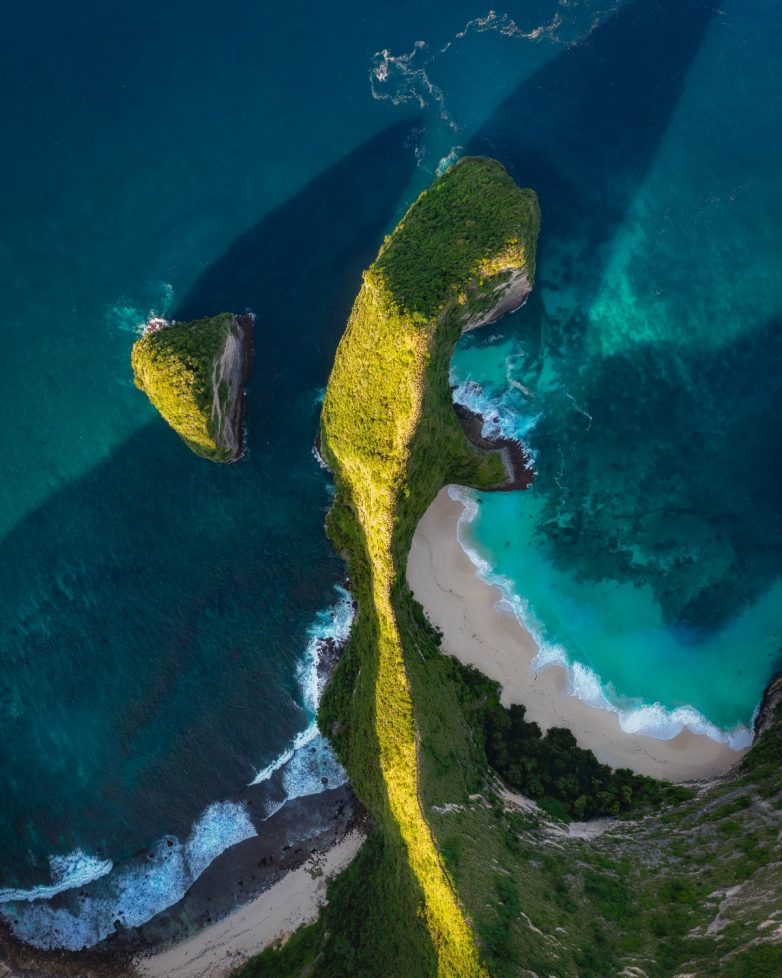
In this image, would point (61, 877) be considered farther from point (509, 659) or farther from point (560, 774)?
point (560, 774)

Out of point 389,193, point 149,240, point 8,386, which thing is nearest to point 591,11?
point 389,193

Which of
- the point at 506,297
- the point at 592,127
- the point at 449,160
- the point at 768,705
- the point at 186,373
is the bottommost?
the point at 768,705

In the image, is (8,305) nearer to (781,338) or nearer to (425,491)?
(425,491)

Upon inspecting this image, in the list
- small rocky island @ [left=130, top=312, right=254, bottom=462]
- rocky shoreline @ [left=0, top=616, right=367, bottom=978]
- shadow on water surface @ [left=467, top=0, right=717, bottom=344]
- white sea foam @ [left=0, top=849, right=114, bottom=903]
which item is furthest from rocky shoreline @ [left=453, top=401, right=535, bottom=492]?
white sea foam @ [left=0, top=849, right=114, bottom=903]

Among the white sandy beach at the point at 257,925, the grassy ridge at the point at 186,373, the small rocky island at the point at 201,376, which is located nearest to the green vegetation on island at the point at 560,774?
the white sandy beach at the point at 257,925

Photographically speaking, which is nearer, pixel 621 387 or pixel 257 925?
pixel 257 925

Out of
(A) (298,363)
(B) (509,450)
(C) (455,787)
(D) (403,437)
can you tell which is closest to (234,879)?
(C) (455,787)
